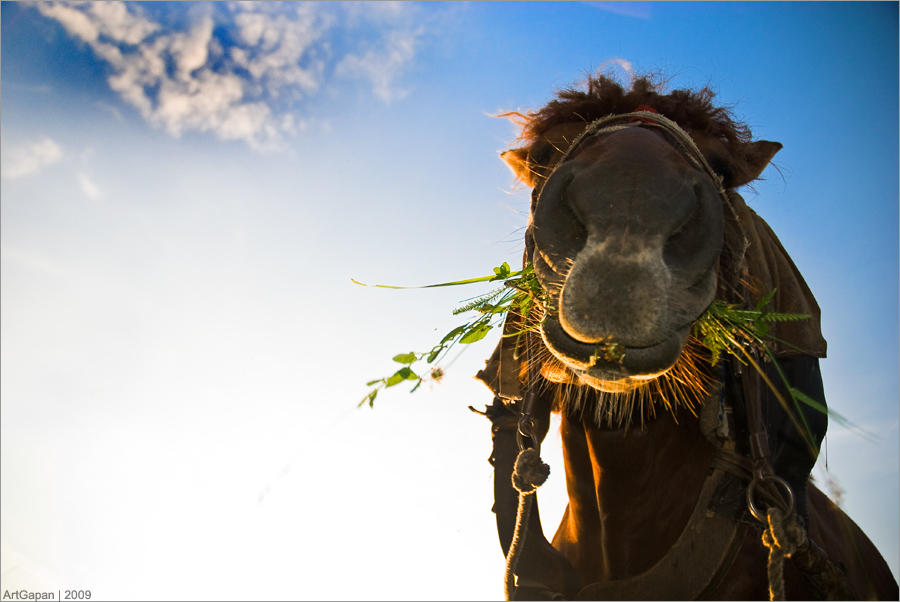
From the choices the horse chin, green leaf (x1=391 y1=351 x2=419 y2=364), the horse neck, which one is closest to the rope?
the horse neck

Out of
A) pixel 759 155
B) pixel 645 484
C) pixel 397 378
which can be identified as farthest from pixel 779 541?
pixel 759 155

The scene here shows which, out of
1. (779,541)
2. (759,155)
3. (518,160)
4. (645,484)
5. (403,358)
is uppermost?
(518,160)

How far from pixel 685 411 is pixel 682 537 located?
1.69 ft

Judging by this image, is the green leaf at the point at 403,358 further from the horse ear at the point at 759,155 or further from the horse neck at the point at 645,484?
the horse ear at the point at 759,155

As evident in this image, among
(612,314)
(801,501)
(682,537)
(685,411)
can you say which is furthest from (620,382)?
(801,501)

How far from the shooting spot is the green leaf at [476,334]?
6.76ft

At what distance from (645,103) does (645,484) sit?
172 centimetres

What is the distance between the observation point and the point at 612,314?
1.47 metres

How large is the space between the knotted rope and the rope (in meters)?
0.84

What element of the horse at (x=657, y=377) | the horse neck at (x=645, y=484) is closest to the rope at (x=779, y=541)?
the horse at (x=657, y=377)

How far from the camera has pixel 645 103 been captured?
95.8 inches

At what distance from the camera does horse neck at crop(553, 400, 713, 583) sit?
2.24 m

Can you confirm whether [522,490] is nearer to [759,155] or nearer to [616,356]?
[616,356]

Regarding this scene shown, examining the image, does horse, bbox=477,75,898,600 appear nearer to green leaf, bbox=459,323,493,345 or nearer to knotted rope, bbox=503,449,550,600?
knotted rope, bbox=503,449,550,600
